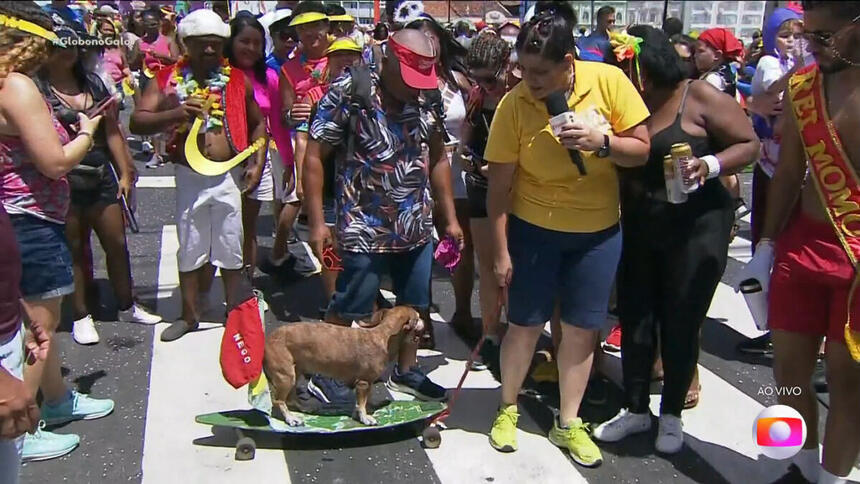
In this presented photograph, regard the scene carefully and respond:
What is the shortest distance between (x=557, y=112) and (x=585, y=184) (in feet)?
Answer: 1.26

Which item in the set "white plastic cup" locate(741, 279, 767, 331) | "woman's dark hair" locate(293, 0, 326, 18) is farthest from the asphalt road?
"woman's dark hair" locate(293, 0, 326, 18)

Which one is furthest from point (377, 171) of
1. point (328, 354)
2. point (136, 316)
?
point (136, 316)

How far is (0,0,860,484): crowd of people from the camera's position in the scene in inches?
119

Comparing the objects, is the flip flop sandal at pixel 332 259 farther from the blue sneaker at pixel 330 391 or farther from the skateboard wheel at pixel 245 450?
the skateboard wheel at pixel 245 450

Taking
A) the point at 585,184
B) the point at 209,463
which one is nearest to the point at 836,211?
the point at 585,184

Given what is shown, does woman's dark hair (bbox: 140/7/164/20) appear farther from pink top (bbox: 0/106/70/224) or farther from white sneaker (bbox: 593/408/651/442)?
white sneaker (bbox: 593/408/651/442)

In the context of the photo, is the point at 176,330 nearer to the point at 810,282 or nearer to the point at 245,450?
the point at 245,450

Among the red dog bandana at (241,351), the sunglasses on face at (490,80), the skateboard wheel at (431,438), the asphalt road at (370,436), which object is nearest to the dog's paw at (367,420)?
the asphalt road at (370,436)

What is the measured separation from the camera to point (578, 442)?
3.75 m

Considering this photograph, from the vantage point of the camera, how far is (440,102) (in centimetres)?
396

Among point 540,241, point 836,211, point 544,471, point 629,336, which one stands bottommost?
point 544,471

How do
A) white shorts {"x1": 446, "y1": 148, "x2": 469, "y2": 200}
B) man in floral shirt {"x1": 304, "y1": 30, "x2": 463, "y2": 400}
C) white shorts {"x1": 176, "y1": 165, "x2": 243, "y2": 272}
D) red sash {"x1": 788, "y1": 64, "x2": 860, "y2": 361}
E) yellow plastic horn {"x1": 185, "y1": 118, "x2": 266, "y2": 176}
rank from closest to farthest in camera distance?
red sash {"x1": 788, "y1": 64, "x2": 860, "y2": 361} → man in floral shirt {"x1": 304, "y1": 30, "x2": 463, "y2": 400} → yellow plastic horn {"x1": 185, "y1": 118, "x2": 266, "y2": 176} → white shorts {"x1": 176, "y1": 165, "x2": 243, "y2": 272} → white shorts {"x1": 446, "y1": 148, "x2": 469, "y2": 200}

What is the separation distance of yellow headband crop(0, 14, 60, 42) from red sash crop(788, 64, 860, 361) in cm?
303

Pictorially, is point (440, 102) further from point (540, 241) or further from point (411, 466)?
point (411, 466)
